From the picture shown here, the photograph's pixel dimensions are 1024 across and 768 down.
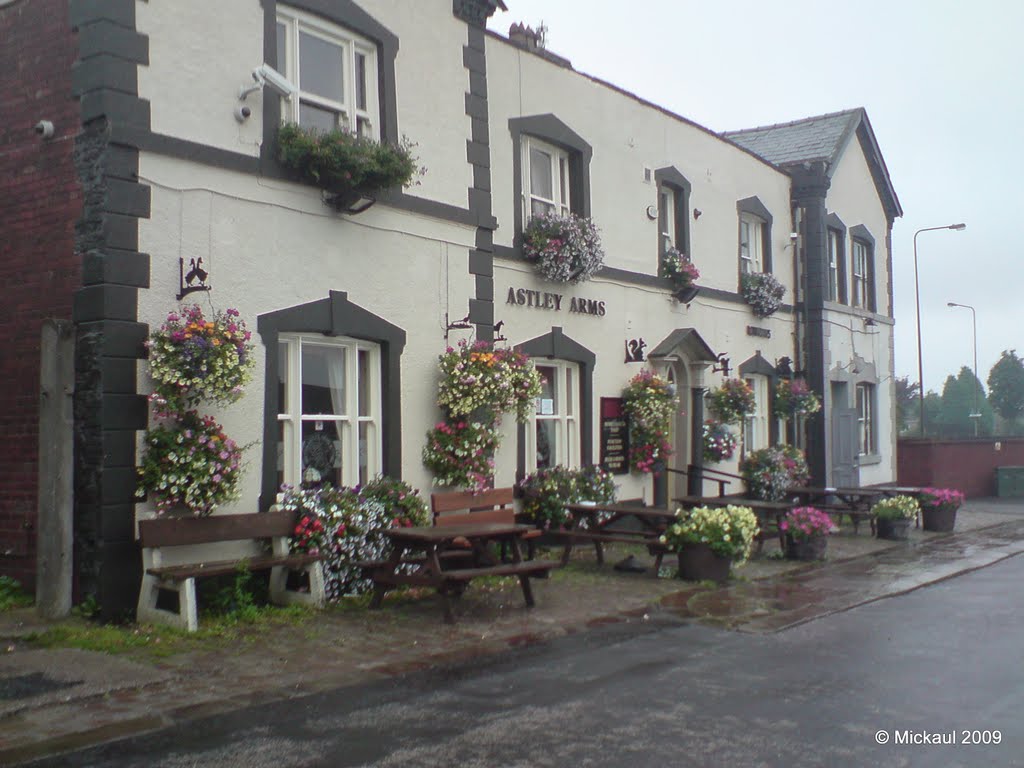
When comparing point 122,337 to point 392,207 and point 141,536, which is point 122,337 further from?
point 392,207

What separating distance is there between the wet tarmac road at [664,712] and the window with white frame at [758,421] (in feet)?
34.1

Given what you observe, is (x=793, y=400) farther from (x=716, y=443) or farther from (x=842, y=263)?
(x=842, y=263)

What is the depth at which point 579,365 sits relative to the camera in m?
14.4

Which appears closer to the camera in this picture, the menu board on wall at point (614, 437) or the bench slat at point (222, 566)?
the bench slat at point (222, 566)

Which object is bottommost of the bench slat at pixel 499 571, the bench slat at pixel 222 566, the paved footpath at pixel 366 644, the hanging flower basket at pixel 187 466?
the paved footpath at pixel 366 644

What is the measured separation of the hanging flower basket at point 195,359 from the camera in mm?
8438

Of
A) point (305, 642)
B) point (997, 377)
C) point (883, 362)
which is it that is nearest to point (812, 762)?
point (305, 642)

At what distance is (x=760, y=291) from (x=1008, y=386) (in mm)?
52662

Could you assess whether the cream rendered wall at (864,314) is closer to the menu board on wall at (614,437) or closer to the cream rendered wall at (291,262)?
the menu board on wall at (614,437)

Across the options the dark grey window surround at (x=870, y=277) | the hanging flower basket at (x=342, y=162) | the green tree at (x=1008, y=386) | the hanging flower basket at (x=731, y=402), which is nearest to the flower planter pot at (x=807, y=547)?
the hanging flower basket at (x=731, y=402)

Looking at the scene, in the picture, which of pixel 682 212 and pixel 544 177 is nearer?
pixel 544 177

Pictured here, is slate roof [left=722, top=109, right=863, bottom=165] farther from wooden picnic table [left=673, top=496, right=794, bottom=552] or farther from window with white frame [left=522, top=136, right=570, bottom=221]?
wooden picnic table [left=673, top=496, right=794, bottom=552]

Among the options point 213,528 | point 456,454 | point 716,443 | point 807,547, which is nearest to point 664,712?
point 213,528

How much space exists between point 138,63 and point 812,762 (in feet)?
23.9
